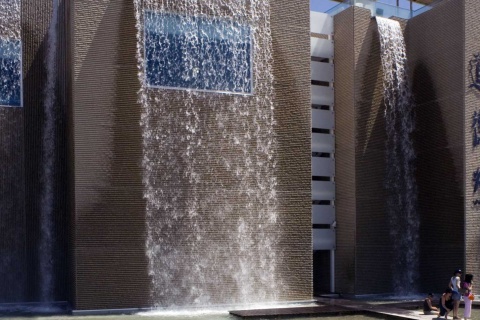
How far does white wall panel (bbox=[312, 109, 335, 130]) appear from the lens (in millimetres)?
19078

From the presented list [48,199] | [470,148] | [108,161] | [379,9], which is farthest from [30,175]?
[470,148]

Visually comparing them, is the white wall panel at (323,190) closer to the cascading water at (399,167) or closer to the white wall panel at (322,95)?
the cascading water at (399,167)

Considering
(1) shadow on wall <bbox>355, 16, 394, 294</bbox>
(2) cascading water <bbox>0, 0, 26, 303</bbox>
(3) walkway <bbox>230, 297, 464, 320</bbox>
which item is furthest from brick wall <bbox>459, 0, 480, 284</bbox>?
(2) cascading water <bbox>0, 0, 26, 303</bbox>

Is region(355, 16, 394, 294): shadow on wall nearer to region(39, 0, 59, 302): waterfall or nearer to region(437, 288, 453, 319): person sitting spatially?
region(437, 288, 453, 319): person sitting

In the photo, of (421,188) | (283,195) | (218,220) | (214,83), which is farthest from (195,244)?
(421,188)

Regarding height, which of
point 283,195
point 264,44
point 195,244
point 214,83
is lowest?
point 195,244

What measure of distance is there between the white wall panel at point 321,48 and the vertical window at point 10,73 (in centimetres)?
758

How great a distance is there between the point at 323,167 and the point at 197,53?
16.7 feet

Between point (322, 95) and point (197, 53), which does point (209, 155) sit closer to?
point (197, 53)

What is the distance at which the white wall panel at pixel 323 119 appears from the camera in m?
19.1

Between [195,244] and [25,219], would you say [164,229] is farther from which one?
[25,219]

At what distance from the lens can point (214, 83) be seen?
16422 millimetres

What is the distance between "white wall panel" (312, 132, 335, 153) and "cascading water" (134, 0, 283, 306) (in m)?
2.40

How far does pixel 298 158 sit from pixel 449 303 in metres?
5.15
